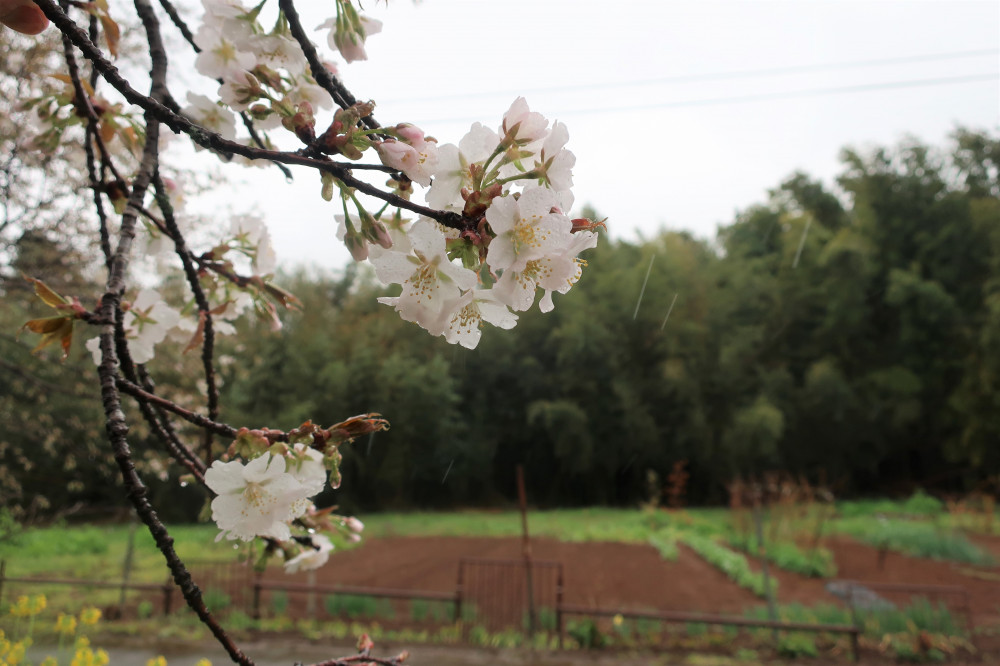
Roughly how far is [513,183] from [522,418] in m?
12.9

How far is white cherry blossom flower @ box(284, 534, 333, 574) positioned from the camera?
34.6 inches

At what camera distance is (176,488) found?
938cm

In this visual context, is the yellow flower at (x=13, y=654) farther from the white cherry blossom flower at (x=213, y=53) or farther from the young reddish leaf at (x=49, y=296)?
the white cherry blossom flower at (x=213, y=53)

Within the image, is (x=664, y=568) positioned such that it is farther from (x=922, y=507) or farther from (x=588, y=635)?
(x=922, y=507)

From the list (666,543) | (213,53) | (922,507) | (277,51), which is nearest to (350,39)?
(277,51)

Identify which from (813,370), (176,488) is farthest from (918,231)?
(176,488)

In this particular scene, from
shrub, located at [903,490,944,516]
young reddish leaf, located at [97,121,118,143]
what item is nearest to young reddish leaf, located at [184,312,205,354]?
young reddish leaf, located at [97,121,118,143]

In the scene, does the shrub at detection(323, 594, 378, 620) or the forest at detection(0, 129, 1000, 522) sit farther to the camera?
the forest at detection(0, 129, 1000, 522)

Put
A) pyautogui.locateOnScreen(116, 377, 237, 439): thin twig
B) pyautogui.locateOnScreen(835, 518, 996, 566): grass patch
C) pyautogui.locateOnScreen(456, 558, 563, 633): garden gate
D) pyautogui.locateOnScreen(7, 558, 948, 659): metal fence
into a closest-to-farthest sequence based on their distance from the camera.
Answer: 1. pyautogui.locateOnScreen(116, 377, 237, 439): thin twig
2. pyautogui.locateOnScreen(7, 558, 948, 659): metal fence
3. pyautogui.locateOnScreen(456, 558, 563, 633): garden gate
4. pyautogui.locateOnScreen(835, 518, 996, 566): grass patch

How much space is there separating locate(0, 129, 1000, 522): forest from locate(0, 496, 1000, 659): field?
287cm

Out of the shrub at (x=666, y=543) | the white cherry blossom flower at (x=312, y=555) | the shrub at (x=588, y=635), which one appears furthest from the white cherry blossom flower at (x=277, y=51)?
the shrub at (x=666, y=543)

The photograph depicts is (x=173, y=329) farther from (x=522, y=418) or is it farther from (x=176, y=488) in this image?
(x=522, y=418)

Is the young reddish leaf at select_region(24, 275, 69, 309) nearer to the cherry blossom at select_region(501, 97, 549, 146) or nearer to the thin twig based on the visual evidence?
the thin twig

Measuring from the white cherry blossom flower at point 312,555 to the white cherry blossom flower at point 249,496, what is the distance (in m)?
0.27
